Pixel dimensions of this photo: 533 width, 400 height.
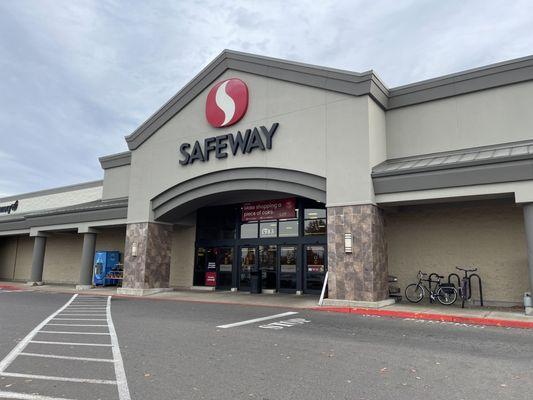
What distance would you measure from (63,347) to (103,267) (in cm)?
1710

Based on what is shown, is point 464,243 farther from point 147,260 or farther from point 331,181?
point 147,260

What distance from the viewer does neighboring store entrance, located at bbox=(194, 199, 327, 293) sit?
18.6 metres

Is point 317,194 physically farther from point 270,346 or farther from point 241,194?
point 270,346

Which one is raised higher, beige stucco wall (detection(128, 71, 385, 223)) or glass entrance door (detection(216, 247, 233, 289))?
beige stucco wall (detection(128, 71, 385, 223))

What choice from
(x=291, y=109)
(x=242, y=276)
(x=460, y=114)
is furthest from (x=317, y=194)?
(x=242, y=276)

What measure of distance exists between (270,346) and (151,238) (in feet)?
45.4

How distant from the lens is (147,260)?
1992cm

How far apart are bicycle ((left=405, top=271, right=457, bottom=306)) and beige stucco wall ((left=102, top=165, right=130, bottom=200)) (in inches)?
662

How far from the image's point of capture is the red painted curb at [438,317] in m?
10.3

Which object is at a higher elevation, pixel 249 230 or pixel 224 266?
pixel 249 230

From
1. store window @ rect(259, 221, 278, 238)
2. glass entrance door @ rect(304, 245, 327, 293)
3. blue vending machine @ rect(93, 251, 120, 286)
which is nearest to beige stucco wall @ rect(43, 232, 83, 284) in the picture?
blue vending machine @ rect(93, 251, 120, 286)

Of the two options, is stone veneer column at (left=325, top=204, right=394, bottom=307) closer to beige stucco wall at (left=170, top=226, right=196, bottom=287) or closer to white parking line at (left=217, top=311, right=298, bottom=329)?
white parking line at (left=217, top=311, right=298, bottom=329)

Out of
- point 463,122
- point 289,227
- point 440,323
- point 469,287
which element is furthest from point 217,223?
point 440,323

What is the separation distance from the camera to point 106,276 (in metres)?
24.0
